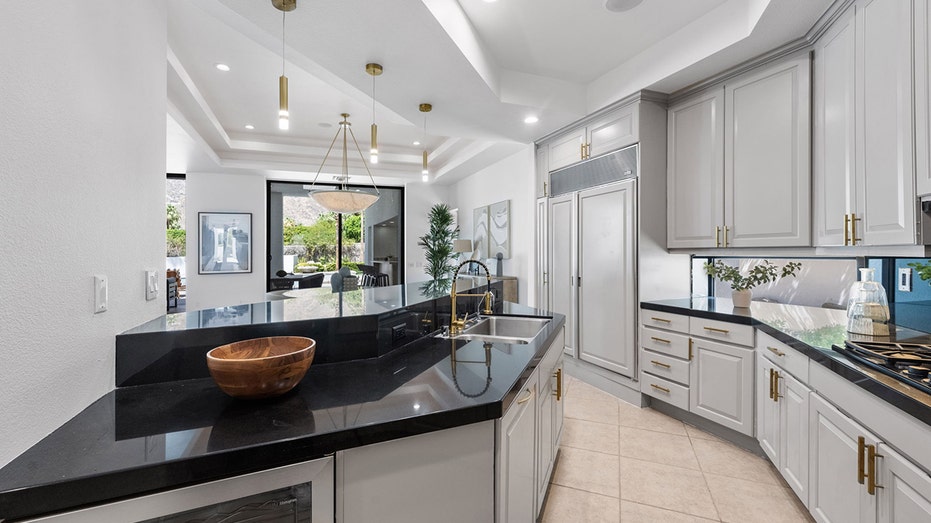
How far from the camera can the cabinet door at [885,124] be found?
62.6 inches

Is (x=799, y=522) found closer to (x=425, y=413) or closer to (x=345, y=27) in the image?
(x=425, y=413)

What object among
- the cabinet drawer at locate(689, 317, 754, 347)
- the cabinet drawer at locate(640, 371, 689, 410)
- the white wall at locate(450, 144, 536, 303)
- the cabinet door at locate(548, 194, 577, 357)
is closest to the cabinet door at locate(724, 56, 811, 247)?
the cabinet drawer at locate(689, 317, 754, 347)

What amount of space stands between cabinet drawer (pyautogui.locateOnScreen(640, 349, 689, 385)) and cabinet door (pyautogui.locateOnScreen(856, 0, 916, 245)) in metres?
1.30

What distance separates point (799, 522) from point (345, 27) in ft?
11.0

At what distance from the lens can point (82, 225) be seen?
107 cm

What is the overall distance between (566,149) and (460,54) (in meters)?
1.71

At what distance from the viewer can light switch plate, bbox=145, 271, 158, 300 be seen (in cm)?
150

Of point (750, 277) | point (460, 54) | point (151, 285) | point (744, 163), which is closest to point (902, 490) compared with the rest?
point (750, 277)

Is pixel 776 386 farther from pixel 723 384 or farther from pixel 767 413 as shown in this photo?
pixel 723 384

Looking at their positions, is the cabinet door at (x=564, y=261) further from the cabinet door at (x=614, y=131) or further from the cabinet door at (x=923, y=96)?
the cabinet door at (x=923, y=96)

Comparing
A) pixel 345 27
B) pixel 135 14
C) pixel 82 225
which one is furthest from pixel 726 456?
pixel 135 14

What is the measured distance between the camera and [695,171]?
9.61 ft

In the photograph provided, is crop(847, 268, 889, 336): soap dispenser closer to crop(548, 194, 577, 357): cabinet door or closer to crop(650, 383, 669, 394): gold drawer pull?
crop(650, 383, 669, 394): gold drawer pull

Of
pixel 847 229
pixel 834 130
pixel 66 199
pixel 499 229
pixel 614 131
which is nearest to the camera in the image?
pixel 66 199
